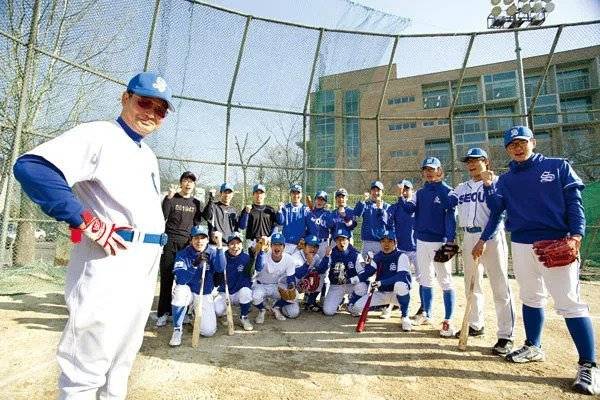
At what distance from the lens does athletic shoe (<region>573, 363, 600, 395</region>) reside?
257cm

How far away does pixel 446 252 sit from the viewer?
3949 millimetres

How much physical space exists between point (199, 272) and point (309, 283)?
1.72m

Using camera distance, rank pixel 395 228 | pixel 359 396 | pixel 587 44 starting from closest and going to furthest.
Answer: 1. pixel 359 396
2. pixel 395 228
3. pixel 587 44

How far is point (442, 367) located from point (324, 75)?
5903mm

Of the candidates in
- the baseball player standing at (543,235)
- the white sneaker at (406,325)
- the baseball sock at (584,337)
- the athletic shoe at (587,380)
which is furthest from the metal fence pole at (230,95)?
the athletic shoe at (587,380)

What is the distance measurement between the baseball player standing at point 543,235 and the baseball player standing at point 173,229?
12.1 ft

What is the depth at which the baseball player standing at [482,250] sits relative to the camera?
3561 millimetres

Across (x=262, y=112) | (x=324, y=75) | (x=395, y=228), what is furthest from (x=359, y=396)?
(x=324, y=75)

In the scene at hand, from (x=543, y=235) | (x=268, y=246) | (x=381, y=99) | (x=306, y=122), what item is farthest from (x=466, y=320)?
(x=381, y=99)

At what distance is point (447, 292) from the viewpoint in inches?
163

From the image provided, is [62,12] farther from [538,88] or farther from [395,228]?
[538,88]

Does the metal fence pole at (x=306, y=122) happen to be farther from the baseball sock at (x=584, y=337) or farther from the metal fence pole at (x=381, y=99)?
the baseball sock at (x=584, y=337)

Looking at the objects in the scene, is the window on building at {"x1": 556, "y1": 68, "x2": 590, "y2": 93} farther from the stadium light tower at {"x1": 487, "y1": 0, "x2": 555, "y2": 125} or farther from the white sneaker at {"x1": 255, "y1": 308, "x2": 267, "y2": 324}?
the white sneaker at {"x1": 255, "y1": 308, "x2": 267, "y2": 324}

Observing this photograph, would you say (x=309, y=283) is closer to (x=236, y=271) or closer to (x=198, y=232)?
(x=236, y=271)
